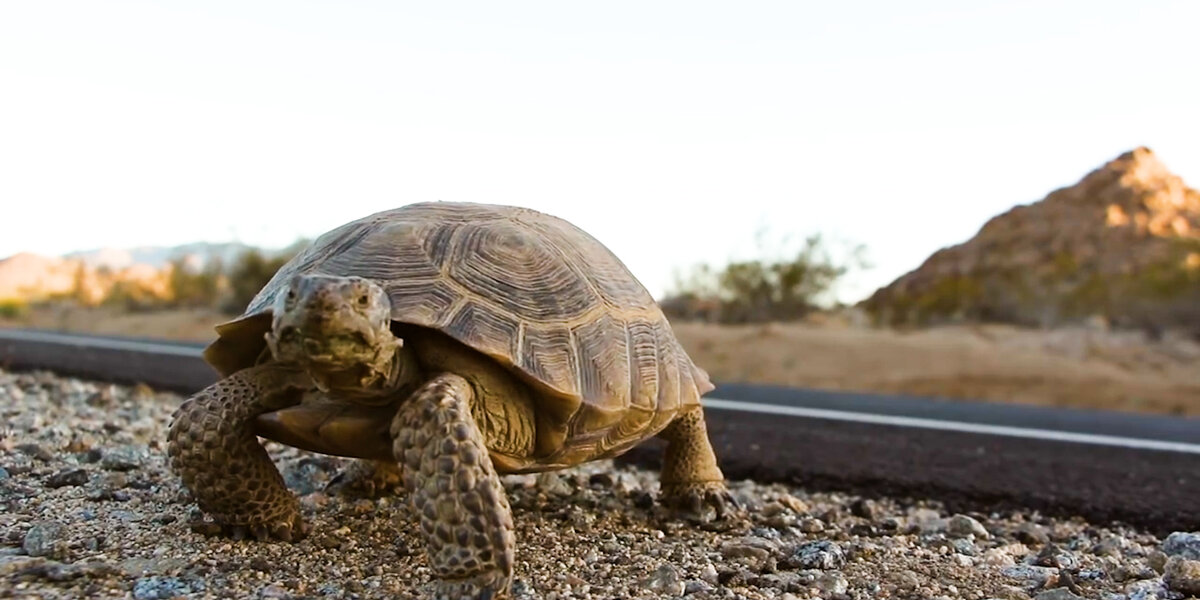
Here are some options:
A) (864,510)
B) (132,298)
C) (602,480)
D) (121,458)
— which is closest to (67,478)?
(121,458)

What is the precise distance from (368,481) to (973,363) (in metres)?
14.3

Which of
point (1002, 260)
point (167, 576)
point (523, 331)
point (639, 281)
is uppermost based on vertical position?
point (1002, 260)

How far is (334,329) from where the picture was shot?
7.97 ft

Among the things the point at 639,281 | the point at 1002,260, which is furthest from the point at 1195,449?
the point at 1002,260

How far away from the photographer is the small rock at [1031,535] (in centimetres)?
397

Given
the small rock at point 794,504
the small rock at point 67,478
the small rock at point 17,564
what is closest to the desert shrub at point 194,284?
the small rock at point 67,478

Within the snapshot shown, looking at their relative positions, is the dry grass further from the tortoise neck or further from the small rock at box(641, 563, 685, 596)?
the tortoise neck

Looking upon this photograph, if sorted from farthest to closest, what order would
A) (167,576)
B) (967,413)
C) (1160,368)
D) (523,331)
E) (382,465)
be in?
(1160,368), (967,413), (382,465), (523,331), (167,576)

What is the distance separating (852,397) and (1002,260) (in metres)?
42.7

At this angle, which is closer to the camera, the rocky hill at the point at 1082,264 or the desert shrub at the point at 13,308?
the rocky hill at the point at 1082,264

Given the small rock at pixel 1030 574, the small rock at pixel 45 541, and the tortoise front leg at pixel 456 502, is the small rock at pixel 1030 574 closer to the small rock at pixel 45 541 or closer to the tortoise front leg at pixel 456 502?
the tortoise front leg at pixel 456 502

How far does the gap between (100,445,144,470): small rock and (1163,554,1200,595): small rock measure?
385 centimetres

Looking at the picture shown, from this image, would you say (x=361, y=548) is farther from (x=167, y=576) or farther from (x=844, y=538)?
(x=844, y=538)

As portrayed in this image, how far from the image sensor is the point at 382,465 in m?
3.85
